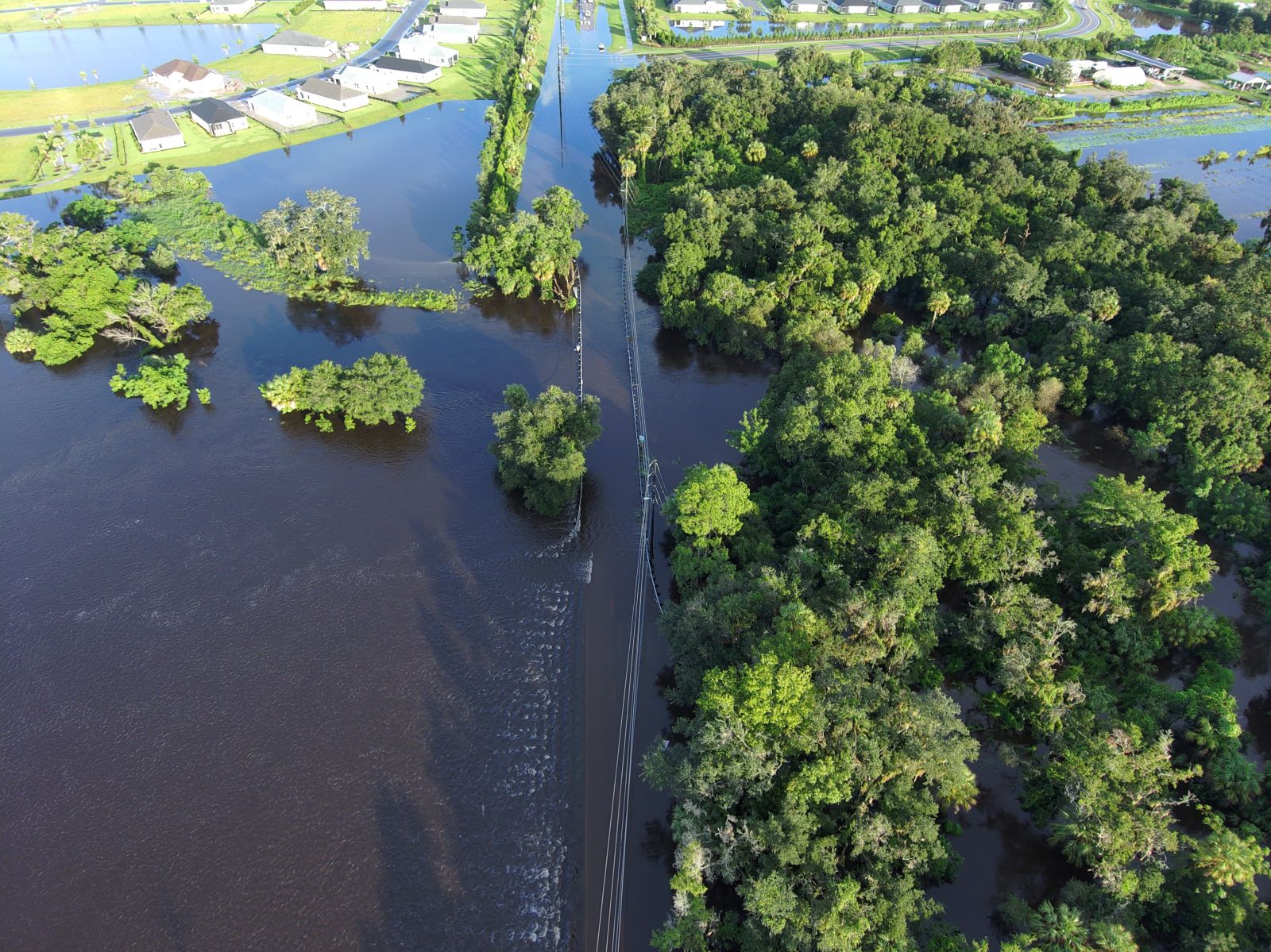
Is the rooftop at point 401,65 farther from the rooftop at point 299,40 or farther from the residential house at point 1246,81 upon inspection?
the residential house at point 1246,81

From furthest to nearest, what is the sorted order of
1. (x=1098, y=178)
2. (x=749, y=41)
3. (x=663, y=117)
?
(x=749, y=41) → (x=663, y=117) → (x=1098, y=178)

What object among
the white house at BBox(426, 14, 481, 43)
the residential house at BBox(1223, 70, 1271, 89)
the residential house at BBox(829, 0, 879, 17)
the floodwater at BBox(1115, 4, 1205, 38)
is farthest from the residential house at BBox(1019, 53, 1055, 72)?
the white house at BBox(426, 14, 481, 43)

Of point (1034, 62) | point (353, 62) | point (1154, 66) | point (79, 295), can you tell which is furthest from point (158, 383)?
point (1154, 66)

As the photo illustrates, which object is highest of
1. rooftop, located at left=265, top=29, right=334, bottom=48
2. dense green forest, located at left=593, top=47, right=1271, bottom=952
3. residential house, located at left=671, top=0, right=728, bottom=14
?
residential house, located at left=671, top=0, right=728, bottom=14

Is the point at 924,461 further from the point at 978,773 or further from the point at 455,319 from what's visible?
the point at 455,319

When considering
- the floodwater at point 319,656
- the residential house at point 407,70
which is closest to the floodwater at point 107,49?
the residential house at point 407,70

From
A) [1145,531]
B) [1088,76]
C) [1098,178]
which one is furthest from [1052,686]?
[1088,76]

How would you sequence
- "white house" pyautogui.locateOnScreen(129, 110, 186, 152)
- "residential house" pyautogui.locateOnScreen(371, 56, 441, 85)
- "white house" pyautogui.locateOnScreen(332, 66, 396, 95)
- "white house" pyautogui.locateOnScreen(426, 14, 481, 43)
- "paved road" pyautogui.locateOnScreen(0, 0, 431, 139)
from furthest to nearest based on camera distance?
"white house" pyautogui.locateOnScreen(426, 14, 481, 43), "residential house" pyautogui.locateOnScreen(371, 56, 441, 85), "white house" pyautogui.locateOnScreen(332, 66, 396, 95), "paved road" pyautogui.locateOnScreen(0, 0, 431, 139), "white house" pyautogui.locateOnScreen(129, 110, 186, 152)

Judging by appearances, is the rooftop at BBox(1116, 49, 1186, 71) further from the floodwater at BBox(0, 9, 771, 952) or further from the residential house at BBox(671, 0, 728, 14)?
the floodwater at BBox(0, 9, 771, 952)
